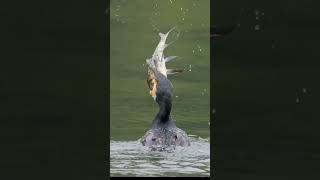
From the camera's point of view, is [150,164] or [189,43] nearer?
[150,164]

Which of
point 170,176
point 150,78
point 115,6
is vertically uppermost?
point 115,6

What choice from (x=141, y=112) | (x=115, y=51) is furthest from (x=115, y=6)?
(x=141, y=112)

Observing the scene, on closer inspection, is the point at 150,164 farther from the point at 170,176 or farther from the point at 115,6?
the point at 115,6

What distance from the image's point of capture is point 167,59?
947 cm

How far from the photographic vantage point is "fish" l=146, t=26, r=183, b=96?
9.40 meters

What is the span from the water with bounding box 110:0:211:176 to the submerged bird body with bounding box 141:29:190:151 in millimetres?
73

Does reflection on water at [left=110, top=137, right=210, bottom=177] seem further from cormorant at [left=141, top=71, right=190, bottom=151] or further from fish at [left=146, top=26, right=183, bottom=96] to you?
fish at [left=146, top=26, right=183, bottom=96]

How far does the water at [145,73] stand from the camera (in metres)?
9.30

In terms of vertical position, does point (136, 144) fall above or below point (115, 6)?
below

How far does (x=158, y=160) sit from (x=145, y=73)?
2.92 ft

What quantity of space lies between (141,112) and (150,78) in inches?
13.6

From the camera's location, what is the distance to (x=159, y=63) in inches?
370

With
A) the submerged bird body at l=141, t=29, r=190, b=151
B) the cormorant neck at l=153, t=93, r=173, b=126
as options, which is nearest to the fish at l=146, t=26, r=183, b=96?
the submerged bird body at l=141, t=29, r=190, b=151

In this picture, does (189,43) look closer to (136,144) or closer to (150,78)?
(150,78)
